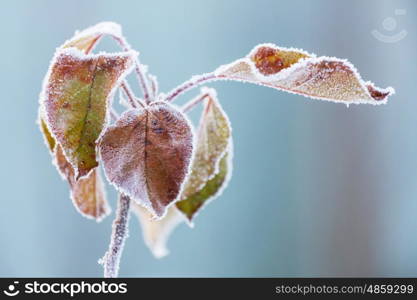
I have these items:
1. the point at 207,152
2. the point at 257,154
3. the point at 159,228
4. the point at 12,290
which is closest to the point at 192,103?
the point at 207,152

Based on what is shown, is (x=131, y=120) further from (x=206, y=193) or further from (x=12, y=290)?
(x=12, y=290)

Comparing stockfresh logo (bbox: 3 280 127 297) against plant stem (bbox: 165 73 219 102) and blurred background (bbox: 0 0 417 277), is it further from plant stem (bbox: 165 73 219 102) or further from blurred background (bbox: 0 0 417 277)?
blurred background (bbox: 0 0 417 277)

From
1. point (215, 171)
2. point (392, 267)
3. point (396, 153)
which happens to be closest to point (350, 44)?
point (396, 153)

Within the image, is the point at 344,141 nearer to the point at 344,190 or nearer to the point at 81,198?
the point at 344,190

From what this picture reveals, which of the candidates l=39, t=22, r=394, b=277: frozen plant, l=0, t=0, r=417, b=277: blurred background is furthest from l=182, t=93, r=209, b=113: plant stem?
l=0, t=0, r=417, b=277: blurred background

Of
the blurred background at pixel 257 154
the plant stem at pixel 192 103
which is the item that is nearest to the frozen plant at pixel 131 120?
the plant stem at pixel 192 103

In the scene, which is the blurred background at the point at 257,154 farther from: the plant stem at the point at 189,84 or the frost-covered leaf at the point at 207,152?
the plant stem at the point at 189,84
